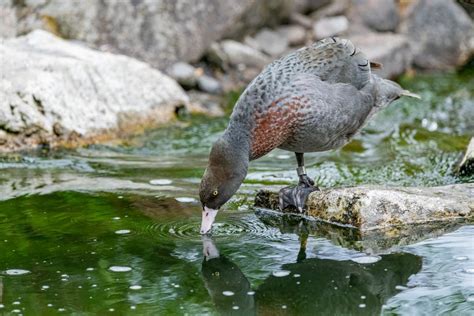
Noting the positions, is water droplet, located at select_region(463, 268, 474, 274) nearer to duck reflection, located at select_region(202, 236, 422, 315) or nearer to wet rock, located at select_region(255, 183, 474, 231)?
duck reflection, located at select_region(202, 236, 422, 315)

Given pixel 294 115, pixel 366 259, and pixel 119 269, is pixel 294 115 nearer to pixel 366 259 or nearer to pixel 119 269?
pixel 366 259

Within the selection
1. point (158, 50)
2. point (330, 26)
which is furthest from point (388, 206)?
point (330, 26)

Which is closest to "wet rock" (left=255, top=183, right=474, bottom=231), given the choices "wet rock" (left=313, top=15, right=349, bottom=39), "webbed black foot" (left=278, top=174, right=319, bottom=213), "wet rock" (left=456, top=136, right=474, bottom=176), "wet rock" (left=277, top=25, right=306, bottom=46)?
"webbed black foot" (left=278, top=174, right=319, bottom=213)

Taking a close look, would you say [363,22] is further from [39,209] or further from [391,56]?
[39,209]

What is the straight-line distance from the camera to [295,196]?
718 centimetres

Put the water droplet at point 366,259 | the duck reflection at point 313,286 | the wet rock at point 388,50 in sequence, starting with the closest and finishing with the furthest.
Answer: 1. the duck reflection at point 313,286
2. the water droplet at point 366,259
3. the wet rock at point 388,50

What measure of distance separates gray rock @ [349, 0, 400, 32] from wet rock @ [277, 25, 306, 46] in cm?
123

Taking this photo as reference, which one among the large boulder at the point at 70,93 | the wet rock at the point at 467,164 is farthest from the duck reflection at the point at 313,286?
the large boulder at the point at 70,93

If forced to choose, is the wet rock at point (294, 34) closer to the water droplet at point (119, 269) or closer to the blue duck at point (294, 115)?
the blue duck at point (294, 115)

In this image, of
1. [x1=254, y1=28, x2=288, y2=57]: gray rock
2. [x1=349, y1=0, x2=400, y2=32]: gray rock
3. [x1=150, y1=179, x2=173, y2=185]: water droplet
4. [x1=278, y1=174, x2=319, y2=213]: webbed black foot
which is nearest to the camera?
[x1=278, y1=174, x2=319, y2=213]: webbed black foot

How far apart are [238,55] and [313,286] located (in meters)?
9.29

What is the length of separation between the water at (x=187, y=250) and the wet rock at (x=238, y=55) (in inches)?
199

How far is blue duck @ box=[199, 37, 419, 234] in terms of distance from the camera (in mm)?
6453

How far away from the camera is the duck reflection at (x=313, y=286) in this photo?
5273 mm
